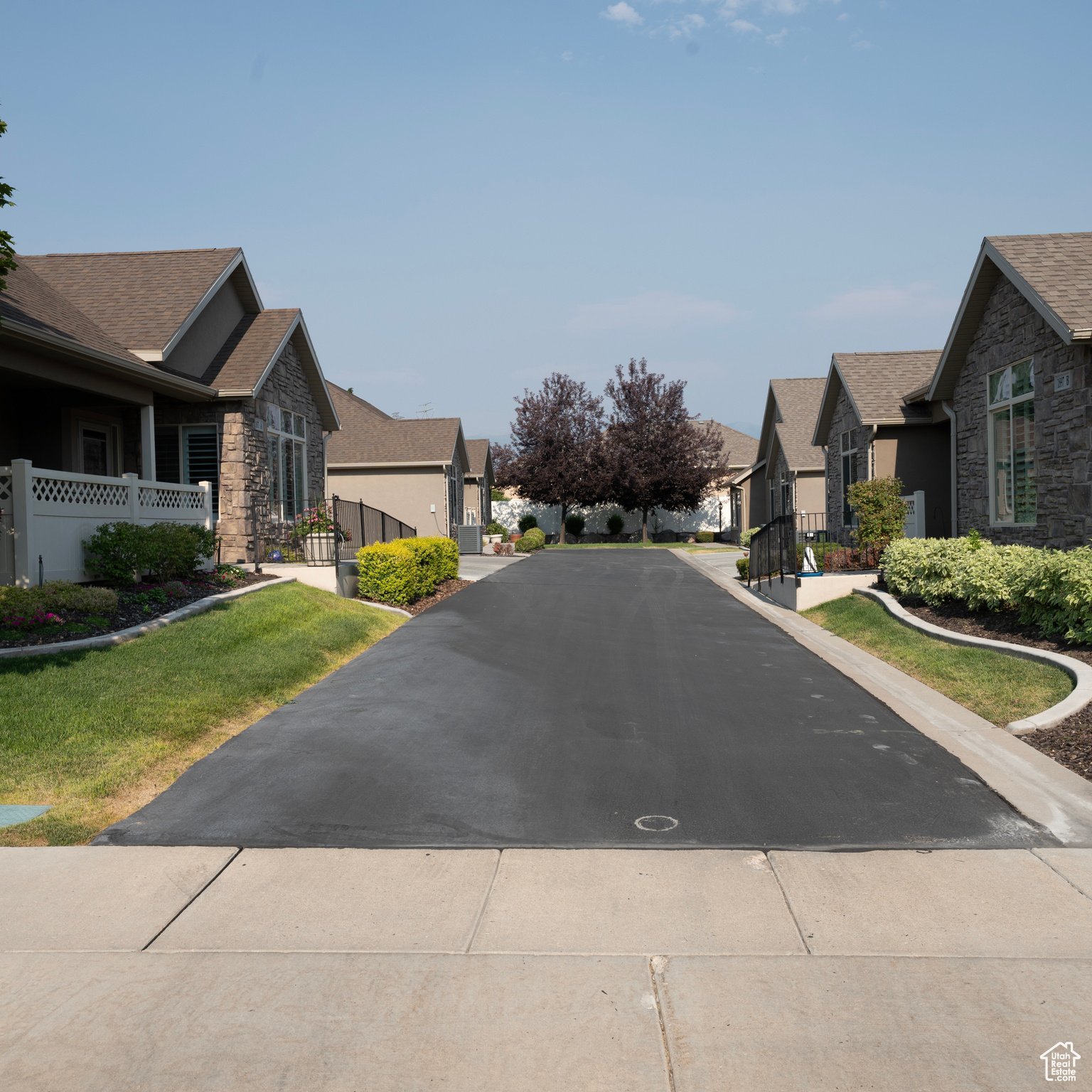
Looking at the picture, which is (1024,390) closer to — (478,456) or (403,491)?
(403,491)

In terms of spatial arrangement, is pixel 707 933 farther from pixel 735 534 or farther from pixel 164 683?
pixel 735 534

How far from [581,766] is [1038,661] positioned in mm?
5065

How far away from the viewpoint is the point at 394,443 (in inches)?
1300

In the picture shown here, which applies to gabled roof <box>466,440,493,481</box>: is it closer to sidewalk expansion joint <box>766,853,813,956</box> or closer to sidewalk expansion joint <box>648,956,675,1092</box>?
sidewalk expansion joint <box>766,853,813,956</box>

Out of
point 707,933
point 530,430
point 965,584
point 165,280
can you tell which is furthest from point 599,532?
point 707,933

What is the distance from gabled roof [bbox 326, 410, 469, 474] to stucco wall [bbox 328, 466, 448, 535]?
16.3 inches

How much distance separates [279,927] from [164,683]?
15.5ft

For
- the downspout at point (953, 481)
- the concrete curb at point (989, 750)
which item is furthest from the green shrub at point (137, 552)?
the downspout at point (953, 481)

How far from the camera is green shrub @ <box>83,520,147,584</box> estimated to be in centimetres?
1206

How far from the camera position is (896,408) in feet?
67.6

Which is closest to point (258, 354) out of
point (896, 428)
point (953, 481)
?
point (953, 481)

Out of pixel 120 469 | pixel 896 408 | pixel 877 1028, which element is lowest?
pixel 877 1028

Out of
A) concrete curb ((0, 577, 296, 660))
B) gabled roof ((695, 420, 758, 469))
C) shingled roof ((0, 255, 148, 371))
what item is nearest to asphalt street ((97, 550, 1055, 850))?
concrete curb ((0, 577, 296, 660))

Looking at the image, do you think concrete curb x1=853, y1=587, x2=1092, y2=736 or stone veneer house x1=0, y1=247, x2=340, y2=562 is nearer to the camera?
concrete curb x1=853, y1=587, x2=1092, y2=736
